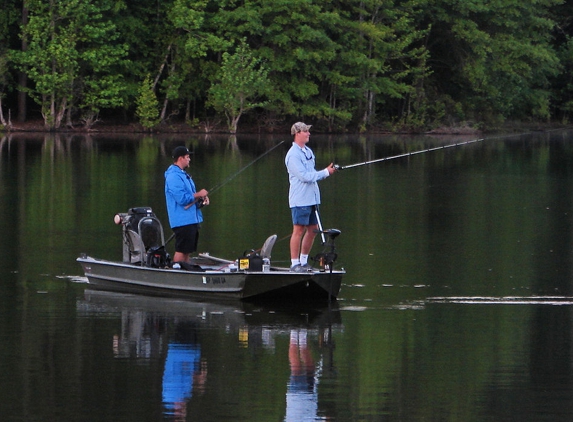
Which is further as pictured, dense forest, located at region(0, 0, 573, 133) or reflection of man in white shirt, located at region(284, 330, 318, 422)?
dense forest, located at region(0, 0, 573, 133)

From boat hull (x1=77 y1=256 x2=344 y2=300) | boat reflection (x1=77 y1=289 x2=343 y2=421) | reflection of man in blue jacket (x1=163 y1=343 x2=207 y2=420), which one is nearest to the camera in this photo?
reflection of man in blue jacket (x1=163 y1=343 x2=207 y2=420)

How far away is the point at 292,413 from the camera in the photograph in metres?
9.23

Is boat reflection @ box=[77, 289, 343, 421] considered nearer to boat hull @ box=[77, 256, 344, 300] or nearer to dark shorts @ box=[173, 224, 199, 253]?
boat hull @ box=[77, 256, 344, 300]

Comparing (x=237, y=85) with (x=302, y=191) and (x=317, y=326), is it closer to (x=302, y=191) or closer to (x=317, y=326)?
(x=302, y=191)

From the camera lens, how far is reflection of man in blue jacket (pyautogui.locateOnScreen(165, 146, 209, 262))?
14.1 m

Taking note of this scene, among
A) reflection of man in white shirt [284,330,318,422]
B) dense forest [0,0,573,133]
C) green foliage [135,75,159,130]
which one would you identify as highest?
dense forest [0,0,573,133]

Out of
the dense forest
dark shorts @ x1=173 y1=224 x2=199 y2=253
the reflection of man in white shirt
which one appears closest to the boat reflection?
the reflection of man in white shirt

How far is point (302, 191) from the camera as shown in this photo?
46.7ft

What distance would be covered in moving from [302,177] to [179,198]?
1.32 meters

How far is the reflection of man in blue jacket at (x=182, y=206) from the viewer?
14133mm

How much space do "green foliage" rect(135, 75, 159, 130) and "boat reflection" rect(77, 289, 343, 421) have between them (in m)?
42.3

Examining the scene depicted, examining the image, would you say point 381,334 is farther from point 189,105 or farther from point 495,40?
point 495,40

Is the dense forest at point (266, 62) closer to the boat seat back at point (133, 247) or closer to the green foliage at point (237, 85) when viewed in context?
the green foliage at point (237, 85)

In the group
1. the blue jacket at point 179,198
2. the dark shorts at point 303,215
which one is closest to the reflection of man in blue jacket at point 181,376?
the blue jacket at point 179,198
